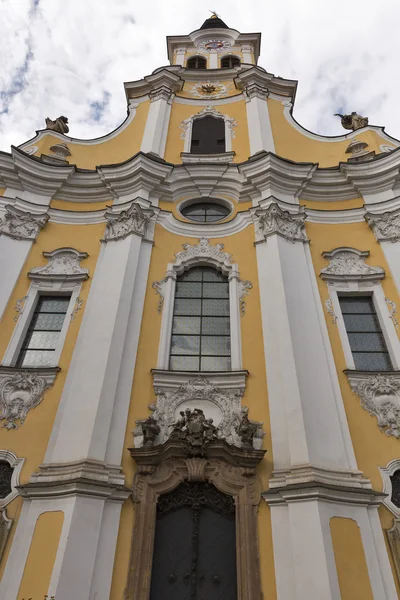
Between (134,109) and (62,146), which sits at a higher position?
(134,109)

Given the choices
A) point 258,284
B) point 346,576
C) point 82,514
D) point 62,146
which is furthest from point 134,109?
point 346,576

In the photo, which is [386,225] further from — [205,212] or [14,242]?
[14,242]

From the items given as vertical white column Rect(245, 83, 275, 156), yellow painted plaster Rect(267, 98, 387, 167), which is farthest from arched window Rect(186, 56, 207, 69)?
yellow painted plaster Rect(267, 98, 387, 167)

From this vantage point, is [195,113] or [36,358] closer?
[36,358]

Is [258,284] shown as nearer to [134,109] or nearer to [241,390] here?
[241,390]

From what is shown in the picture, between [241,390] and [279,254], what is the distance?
3.34 metres

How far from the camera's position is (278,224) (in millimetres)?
11172

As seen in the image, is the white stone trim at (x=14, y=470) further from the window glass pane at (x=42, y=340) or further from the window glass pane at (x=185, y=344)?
the window glass pane at (x=185, y=344)

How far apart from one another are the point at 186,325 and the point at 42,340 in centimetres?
297

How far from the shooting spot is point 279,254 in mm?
10391

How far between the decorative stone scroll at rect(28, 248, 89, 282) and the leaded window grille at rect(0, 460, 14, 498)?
169 inches

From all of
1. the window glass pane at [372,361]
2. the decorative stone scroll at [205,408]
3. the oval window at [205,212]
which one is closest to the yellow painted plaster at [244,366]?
the decorative stone scroll at [205,408]

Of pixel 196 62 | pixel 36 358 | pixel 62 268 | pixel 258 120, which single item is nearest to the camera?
pixel 36 358

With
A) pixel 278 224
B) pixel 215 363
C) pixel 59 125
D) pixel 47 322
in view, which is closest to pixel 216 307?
pixel 215 363
